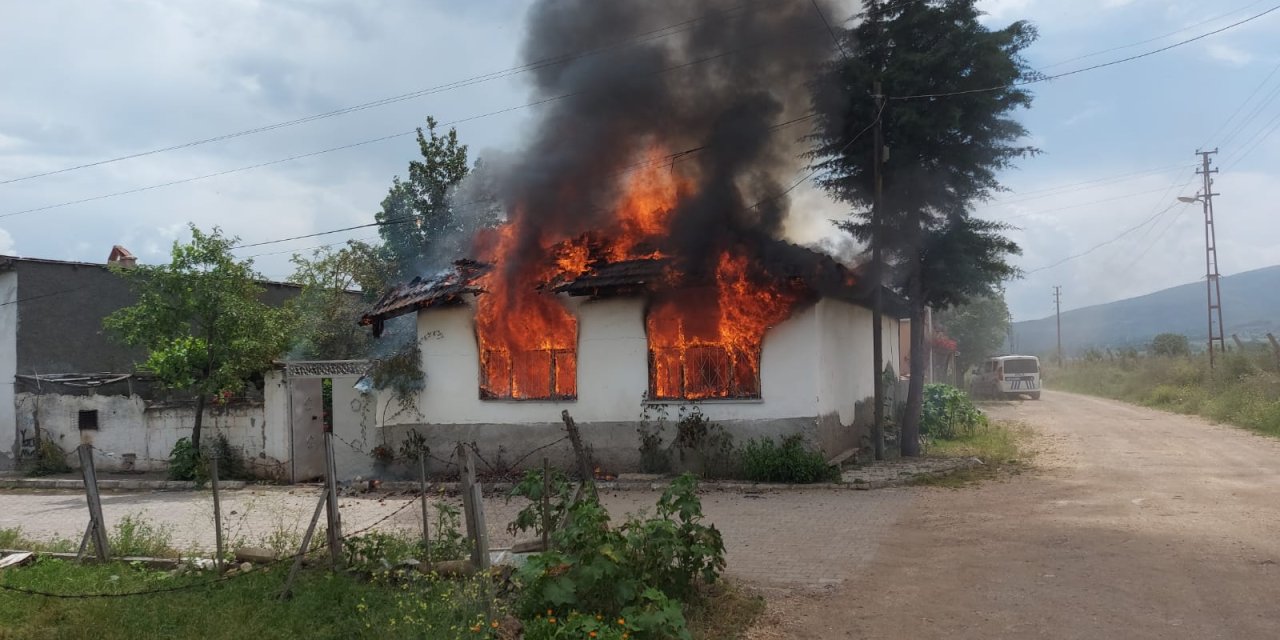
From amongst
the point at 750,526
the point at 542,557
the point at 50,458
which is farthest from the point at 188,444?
the point at 542,557

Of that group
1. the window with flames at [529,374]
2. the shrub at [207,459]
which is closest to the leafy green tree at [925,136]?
the window with flames at [529,374]

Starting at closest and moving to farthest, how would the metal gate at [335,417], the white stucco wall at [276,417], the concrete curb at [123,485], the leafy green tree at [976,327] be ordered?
the metal gate at [335,417]
the concrete curb at [123,485]
the white stucco wall at [276,417]
the leafy green tree at [976,327]

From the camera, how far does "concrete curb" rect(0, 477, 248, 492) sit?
56.7 feet

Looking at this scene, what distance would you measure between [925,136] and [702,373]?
6802mm

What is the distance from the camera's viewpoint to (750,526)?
10.7 m

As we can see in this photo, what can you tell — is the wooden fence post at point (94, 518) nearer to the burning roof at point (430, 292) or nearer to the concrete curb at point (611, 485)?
the concrete curb at point (611, 485)

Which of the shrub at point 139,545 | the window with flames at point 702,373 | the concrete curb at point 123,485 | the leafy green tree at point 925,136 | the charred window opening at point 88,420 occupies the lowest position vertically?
the concrete curb at point 123,485

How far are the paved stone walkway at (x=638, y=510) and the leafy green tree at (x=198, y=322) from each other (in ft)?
8.45

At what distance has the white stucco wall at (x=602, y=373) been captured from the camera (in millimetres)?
14664

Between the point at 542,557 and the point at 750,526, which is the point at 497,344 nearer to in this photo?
the point at 750,526

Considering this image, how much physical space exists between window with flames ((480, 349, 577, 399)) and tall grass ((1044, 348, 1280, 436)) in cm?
1661

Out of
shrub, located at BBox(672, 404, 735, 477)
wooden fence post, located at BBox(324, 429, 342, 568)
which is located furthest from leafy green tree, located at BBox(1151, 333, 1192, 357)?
wooden fence post, located at BBox(324, 429, 342, 568)

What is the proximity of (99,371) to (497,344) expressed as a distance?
1523 centimetres

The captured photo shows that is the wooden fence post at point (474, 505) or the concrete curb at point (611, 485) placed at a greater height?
the wooden fence post at point (474, 505)
